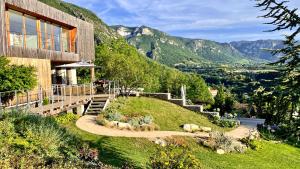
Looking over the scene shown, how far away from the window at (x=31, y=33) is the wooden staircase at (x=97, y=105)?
18.2 feet

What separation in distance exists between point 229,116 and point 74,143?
785 inches

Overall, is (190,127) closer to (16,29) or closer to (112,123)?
(112,123)

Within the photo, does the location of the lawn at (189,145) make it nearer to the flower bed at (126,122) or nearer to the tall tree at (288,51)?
the flower bed at (126,122)

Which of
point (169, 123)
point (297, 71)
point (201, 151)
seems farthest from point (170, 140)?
point (297, 71)

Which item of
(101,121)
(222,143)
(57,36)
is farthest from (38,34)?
(222,143)

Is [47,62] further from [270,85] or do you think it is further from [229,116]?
[270,85]

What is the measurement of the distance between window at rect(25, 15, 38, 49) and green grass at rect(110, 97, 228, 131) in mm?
6881

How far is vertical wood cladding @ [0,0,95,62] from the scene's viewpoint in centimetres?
2247

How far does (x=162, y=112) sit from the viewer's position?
26.8 metres

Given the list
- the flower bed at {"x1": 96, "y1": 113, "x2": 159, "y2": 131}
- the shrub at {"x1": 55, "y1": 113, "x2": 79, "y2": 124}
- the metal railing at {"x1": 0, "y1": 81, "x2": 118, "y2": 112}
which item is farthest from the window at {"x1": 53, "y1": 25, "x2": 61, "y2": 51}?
the flower bed at {"x1": 96, "y1": 113, "x2": 159, "y2": 131}

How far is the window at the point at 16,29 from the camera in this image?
2364 cm

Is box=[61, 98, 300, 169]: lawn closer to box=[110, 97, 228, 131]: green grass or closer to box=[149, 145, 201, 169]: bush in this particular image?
box=[110, 97, 228, 131]: green grass

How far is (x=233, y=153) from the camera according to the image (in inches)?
773

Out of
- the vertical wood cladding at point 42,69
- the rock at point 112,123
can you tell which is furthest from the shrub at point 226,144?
the vertical wood cladding at point 42,69
